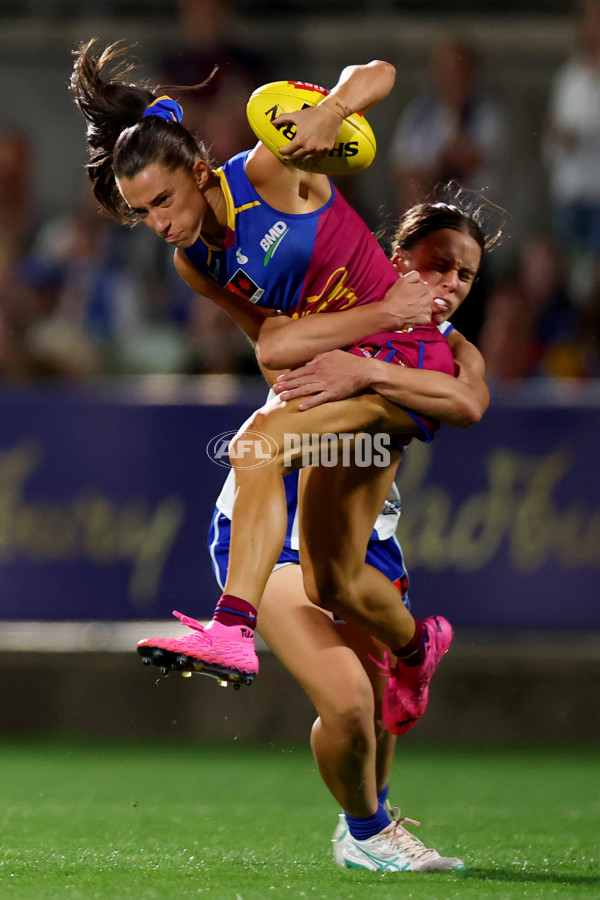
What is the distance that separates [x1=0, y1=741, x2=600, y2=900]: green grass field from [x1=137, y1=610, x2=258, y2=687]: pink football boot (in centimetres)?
64

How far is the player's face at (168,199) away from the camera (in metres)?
4.18

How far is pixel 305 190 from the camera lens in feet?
14.1

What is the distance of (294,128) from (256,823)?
9.49 feet

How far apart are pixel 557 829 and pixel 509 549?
2.33 m

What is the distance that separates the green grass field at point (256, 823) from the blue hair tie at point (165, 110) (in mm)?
2251

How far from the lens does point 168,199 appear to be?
4.20 m

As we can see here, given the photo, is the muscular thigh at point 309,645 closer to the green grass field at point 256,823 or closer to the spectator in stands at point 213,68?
the green grass field at point 256,823

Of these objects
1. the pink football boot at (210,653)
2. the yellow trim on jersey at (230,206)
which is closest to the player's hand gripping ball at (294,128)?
the yellow trim on jersey at (230,206)

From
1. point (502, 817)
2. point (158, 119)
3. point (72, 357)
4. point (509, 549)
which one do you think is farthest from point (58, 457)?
point (158, 119)

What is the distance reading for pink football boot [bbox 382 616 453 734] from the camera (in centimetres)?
496

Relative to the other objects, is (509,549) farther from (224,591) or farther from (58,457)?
(224,591)

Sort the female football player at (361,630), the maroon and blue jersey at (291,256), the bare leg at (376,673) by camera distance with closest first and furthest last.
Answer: the maroon and blue jersey at (291,256)
the female football player at (361,630)
the bare leg at (376,673)

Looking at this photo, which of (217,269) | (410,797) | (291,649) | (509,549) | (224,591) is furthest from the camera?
(509,549)

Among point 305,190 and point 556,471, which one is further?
point 556,471
